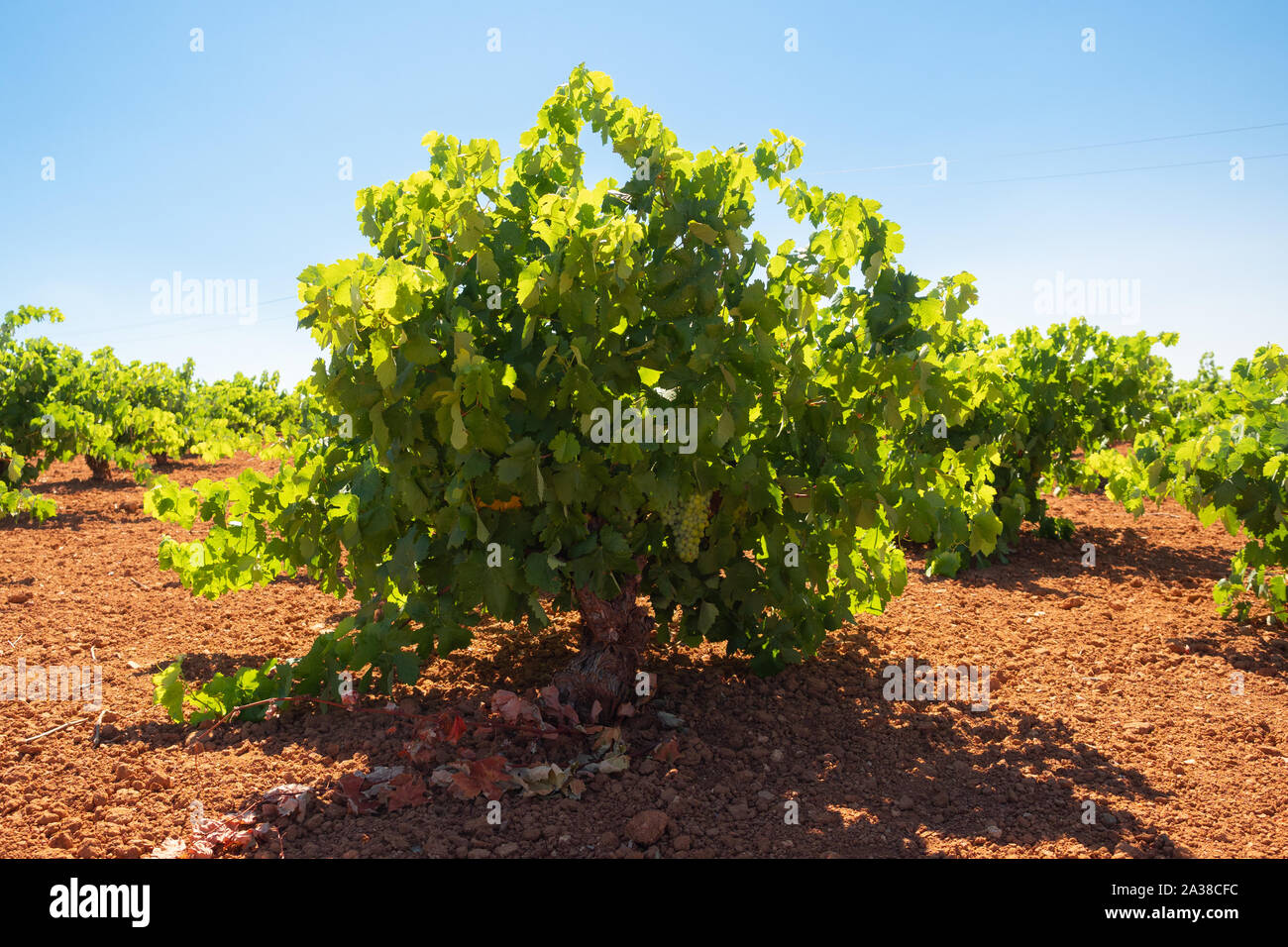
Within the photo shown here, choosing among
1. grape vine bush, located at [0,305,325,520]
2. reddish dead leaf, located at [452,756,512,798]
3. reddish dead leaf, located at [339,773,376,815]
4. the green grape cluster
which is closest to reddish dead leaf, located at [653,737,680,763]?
reddish dead leaf, located at [452,756,512,798]

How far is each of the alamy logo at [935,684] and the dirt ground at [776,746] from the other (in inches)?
2.6

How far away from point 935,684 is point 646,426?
2252 mm

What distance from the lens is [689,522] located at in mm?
3459

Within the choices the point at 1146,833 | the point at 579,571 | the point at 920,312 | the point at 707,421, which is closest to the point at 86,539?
the point at 579,571

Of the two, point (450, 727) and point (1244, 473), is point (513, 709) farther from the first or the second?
point (1244, 473)

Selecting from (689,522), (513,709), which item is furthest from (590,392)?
(513,709)

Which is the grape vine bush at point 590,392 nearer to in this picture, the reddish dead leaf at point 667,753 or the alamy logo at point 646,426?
the alamy logo at point 646,426

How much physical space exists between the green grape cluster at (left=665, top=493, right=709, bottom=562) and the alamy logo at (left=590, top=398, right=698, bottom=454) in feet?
1.20

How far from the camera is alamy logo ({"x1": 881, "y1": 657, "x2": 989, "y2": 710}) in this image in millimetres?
4164
